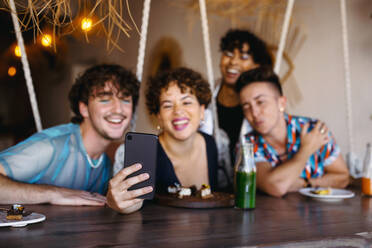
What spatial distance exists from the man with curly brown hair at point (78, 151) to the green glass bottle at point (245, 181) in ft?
1.29

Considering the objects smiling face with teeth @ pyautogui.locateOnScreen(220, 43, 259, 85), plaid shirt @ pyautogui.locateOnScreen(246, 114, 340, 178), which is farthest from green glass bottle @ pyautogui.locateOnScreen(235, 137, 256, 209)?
smiling face with teeth @ pyautogui.locateOnScreen(220, 43, 259, 85)

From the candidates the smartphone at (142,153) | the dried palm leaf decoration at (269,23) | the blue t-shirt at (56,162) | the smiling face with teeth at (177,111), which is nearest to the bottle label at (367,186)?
the smiling face with teeth at (177,111)

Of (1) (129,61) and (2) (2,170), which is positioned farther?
(1) (129,61)

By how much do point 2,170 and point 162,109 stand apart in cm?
59

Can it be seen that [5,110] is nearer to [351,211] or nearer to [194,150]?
[194,150]

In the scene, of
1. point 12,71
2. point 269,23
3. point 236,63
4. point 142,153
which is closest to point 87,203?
point 142,153

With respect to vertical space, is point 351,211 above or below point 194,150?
below

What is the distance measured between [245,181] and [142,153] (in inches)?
13.1

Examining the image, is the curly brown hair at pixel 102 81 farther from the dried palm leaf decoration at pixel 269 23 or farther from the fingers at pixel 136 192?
the dried palm leaf decoration at pixel 269 23

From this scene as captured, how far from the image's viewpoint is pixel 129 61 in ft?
10.9

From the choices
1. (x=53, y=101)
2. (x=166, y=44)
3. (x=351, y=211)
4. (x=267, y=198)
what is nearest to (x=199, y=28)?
(x=166, y=44)

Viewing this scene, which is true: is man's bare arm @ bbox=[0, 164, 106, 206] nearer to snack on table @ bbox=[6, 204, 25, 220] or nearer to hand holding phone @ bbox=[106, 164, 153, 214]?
hand holding phone @ bbox=[106, 164, 153, 214]

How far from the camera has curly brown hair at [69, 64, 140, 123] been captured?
1.56 meters

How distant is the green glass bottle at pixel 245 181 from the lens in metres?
1.14
